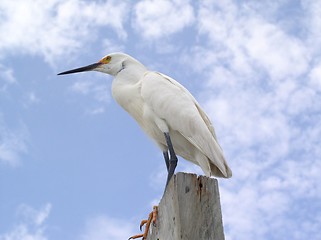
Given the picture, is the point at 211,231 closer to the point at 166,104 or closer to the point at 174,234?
the point at 174,234

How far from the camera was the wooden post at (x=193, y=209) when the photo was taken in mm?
2359

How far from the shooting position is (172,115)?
16.0 feet

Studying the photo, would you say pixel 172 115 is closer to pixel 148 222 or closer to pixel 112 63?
pixel 112 63

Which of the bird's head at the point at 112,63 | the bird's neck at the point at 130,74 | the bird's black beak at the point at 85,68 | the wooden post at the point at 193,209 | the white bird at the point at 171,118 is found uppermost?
the bird's black beak at the point at 85,68

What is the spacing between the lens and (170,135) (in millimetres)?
4996

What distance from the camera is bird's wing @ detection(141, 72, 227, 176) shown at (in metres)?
4.73

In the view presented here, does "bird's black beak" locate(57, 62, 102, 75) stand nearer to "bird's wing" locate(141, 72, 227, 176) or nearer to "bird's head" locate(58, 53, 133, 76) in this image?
"bird's head" locate(58, 53, 133, 76)

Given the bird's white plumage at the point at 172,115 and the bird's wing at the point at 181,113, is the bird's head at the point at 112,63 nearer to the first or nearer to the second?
the bird's white plumage at the point at 172,115

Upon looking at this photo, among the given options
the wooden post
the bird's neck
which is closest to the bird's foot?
the wooden post

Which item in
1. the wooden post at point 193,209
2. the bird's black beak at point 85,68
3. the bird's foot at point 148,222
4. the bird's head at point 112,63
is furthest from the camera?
the bird's black beak at point 85,68

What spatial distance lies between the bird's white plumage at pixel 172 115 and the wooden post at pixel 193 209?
2035 millimetres

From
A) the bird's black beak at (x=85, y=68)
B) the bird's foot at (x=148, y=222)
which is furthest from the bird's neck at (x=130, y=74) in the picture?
the bird's foot at (x=148, y=222)

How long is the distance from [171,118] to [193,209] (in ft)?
8.23

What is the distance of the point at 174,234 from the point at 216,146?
7.77 feet
